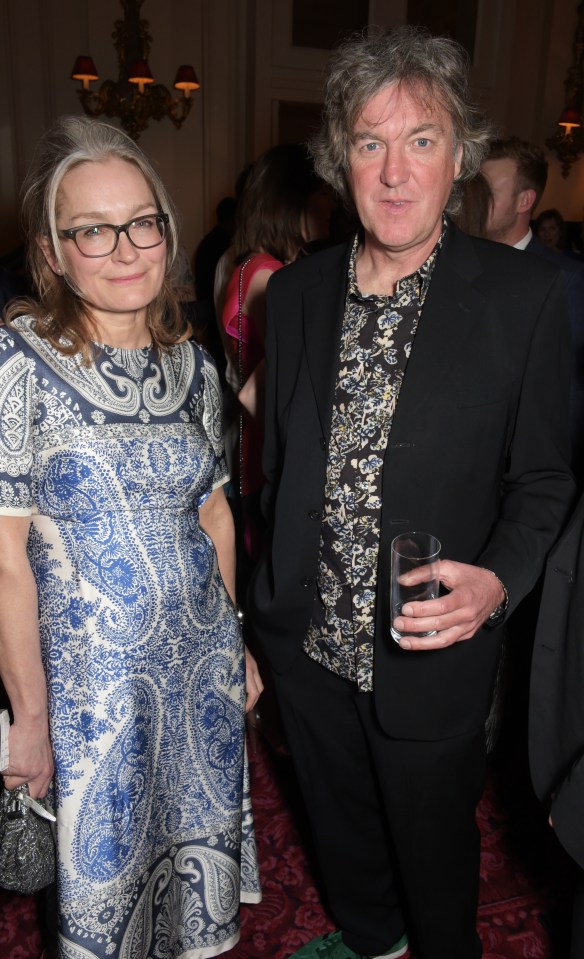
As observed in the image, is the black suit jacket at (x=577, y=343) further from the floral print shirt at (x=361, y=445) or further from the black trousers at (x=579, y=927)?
the black trousers at (x=579, y=927)

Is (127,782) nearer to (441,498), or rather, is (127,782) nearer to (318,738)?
(318,738)

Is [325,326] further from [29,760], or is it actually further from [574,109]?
[574,109]

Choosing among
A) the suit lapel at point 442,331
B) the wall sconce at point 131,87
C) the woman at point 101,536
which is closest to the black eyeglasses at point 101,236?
the woman at point 101,536

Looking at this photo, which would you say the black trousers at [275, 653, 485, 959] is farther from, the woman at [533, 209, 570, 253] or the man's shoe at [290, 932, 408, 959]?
the woman at [533, 209, 570, 253]

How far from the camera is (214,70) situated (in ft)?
25.1

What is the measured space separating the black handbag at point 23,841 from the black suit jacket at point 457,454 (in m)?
0.62

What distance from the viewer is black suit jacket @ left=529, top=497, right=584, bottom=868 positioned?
139cm

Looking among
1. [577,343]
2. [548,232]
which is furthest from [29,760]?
[548,232]

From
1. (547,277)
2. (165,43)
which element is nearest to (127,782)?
(547,277)

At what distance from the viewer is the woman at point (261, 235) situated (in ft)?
8.80

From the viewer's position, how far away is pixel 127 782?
159cm

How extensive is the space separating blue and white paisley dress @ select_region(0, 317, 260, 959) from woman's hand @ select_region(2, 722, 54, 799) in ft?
0.11

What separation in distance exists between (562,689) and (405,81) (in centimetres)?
123

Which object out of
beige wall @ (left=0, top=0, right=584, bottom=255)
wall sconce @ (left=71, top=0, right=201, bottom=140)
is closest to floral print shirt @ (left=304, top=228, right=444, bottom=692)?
beige wall @ (left=0, top=0, right=584, bottom=255)
